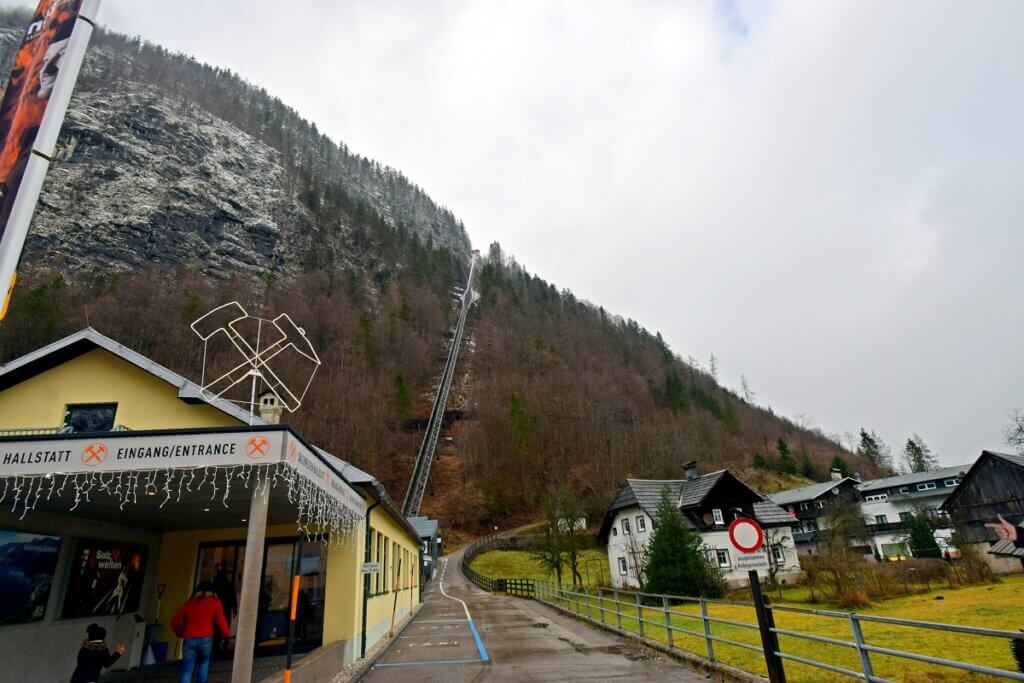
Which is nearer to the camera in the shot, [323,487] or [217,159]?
[323,487]

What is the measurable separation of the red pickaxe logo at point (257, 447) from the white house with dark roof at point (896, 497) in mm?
55737

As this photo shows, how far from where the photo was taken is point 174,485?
744 cm

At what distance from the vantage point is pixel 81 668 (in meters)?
6.50

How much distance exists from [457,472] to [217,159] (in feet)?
248

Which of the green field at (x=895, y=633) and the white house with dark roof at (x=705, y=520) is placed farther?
the white house with dark roof at (x=705, y=520)

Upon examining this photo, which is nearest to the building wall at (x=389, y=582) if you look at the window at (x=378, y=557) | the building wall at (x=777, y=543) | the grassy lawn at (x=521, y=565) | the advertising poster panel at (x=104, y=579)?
the window at (x=378, y=557)

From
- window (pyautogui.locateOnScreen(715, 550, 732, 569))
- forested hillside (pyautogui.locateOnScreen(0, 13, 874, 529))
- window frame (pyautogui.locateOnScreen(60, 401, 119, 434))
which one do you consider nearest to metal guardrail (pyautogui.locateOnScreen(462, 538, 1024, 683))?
window (pyautogui.locateOnScreen(715, 550, 732, 569))

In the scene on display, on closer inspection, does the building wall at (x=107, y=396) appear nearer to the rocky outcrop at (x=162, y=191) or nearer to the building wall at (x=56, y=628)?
the building wall at (x=56, y=628)

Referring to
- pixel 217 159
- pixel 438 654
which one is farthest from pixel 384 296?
pixel 438 654

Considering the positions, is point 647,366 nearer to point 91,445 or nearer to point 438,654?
point 438,654

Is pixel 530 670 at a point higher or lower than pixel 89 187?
lower

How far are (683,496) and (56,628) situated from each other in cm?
3106

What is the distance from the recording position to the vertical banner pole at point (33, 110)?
584 cm

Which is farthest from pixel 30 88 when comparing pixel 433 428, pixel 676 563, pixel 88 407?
pixel 433 428
